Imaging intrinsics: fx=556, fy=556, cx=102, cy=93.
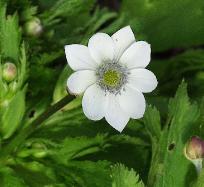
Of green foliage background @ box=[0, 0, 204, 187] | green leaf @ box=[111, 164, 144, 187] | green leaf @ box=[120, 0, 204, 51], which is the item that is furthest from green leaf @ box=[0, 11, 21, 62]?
green leaf @ box=[120, 0, 204, 51]

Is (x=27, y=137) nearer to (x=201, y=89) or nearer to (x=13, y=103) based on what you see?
(x=13, y=103)

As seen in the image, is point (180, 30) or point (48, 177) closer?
point (48, 177)

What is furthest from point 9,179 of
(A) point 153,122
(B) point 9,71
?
(A) point 153,122

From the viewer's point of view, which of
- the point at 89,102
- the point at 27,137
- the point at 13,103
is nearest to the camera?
the point at 89,102

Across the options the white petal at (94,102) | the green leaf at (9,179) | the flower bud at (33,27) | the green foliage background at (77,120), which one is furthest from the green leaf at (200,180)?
the flower bud at (33,27)

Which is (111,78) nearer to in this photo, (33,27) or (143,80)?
(143,80)

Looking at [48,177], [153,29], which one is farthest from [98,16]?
[48,177]
